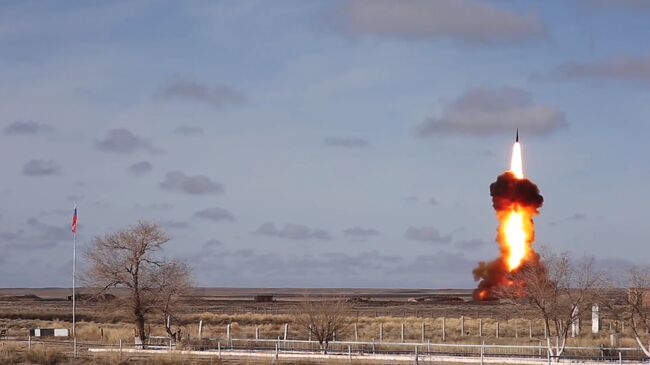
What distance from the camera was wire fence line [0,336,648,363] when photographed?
153 ft

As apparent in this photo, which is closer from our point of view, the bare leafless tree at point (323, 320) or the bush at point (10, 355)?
the bush at point (10, 355)

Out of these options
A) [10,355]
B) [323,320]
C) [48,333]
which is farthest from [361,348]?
[48,333]

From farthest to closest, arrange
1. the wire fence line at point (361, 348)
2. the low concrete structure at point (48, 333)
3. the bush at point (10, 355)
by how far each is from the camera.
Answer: the low concrete structure at point (48, 333) → the bush at point (10, 355) → the wire fence line at point (361, 348)

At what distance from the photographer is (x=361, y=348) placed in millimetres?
52375

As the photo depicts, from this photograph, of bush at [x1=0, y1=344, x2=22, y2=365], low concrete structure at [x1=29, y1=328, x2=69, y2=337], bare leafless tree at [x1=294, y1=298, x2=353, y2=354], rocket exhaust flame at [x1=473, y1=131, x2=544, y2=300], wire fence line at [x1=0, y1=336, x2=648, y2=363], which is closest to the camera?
wire fence line at [x1=0, y1=336, x2=648, y2=363]

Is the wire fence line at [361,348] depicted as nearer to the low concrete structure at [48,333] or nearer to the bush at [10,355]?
the bush at [10,355]

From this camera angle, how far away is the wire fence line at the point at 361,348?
46625mm

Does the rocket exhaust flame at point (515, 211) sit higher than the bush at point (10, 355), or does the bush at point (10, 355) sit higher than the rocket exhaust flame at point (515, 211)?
the rocket exhaust flame at point (515, 211)

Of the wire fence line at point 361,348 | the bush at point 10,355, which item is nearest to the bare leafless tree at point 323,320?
the wire fence line at point 361,348

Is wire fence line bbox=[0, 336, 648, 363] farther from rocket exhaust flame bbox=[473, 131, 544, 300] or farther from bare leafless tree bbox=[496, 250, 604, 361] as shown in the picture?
rocket exhaust flame bbox=[473, 131, 544, 300]

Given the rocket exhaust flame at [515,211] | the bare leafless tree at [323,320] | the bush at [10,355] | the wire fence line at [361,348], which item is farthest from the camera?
the rocket exhaust flame at [515,211]

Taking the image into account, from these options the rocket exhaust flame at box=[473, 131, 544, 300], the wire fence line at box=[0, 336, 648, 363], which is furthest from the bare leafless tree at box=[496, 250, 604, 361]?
the rocket exhaust flame at box=[473, 131, 544, 300]

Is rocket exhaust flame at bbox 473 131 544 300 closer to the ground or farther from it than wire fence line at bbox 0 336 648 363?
farther from it

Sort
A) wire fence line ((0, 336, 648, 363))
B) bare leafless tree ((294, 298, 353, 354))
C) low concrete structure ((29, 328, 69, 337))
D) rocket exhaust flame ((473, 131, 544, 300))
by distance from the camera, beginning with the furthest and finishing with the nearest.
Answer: rocket exhaust flame ((473, 131, 544, 300))
low concrete structure ((29, 328, 69, 337))
bare leafless tree ((294, 298, 353, 354))
wire fence line ((0, 336, 648, 363))
